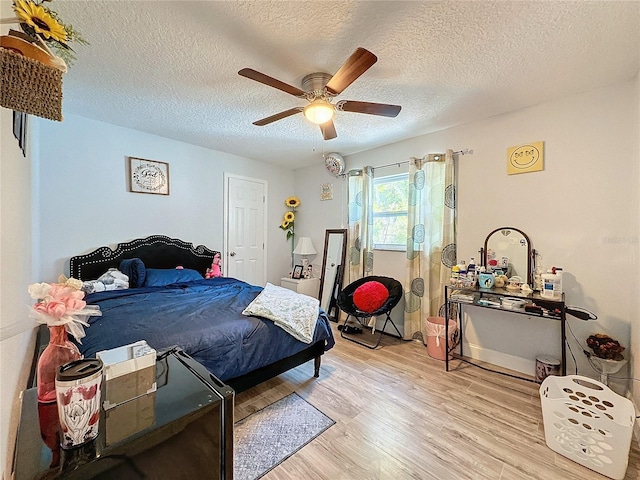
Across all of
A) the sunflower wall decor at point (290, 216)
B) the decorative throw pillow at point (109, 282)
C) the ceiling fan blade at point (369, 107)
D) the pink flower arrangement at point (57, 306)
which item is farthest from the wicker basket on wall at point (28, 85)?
the sunflower wall decor at point (290, 216)

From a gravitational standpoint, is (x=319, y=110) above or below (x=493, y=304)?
above

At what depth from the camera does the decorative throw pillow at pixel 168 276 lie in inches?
121

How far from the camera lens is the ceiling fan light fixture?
198 centimetres

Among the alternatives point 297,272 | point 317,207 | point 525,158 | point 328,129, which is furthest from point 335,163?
point 525,158

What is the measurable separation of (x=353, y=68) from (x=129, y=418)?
1.88m

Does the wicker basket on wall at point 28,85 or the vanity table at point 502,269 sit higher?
the wicker basket on wall at point 28,85

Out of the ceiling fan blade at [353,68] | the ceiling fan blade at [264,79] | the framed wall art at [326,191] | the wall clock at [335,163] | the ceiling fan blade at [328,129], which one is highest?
the wall clock at [335,163]

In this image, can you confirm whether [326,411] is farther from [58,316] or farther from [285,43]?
[285,43]

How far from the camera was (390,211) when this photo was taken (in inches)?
147

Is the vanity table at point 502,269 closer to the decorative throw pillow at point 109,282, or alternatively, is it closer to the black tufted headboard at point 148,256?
the black tufted headboard at point 148,256

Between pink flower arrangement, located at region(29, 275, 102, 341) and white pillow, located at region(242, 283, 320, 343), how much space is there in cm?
141

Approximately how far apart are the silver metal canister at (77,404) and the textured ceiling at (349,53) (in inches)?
69.5

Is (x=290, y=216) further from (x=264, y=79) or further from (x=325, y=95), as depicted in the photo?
(x=264, y=79)

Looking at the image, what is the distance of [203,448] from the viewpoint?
0.83 metres
